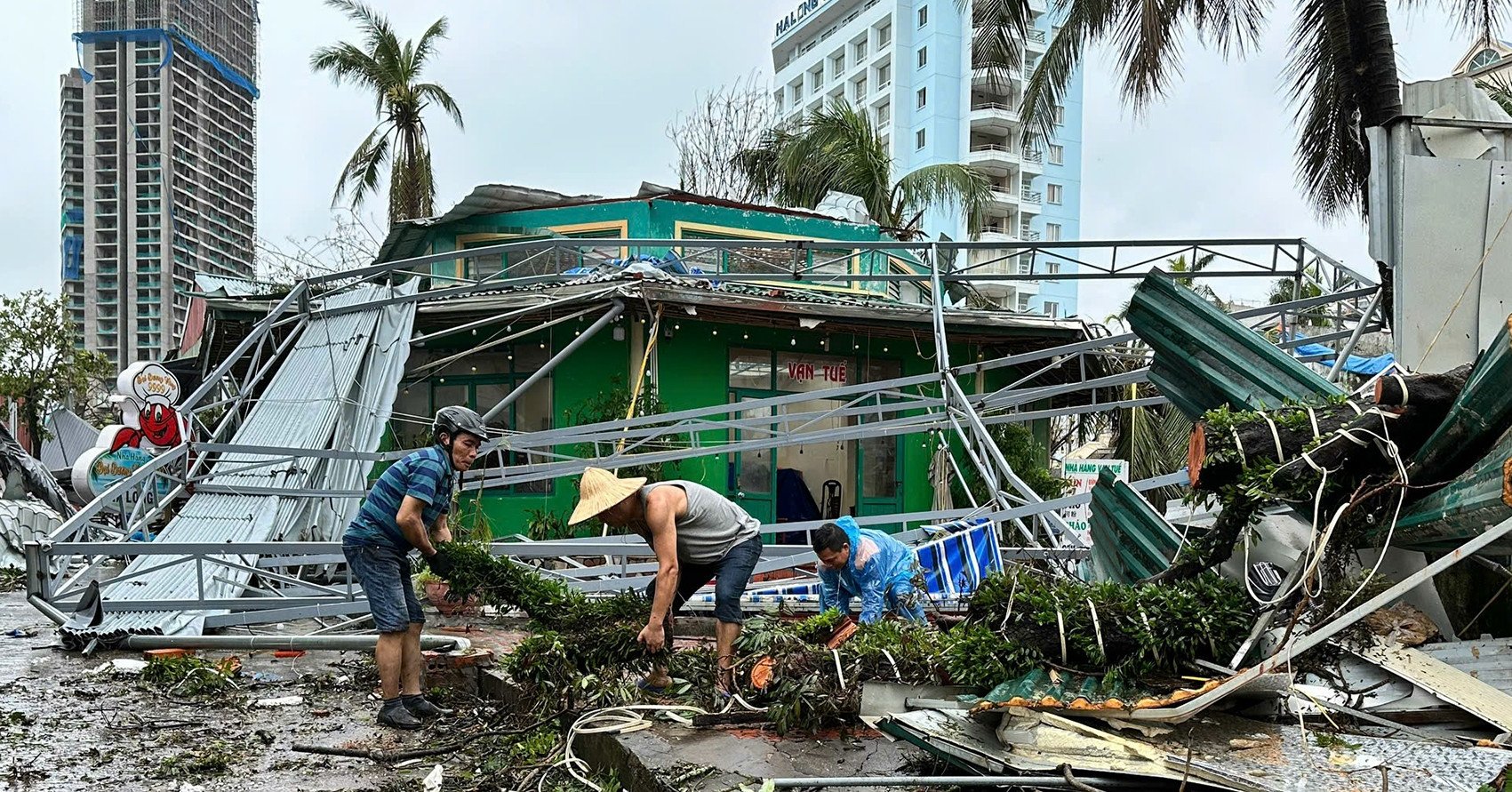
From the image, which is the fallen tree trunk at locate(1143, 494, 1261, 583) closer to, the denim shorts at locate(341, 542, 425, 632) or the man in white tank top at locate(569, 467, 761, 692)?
the man in white tank top at locate(569, 467, 761, 692)

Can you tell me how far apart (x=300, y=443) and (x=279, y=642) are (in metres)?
3.76

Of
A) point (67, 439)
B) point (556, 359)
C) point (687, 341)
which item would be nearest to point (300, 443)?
point (556, 359)

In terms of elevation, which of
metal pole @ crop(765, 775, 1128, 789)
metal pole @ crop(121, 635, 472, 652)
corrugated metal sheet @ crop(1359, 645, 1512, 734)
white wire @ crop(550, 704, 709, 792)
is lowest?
metal pole @ crop(121, 635, 472, 652)

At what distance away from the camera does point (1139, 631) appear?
455cm

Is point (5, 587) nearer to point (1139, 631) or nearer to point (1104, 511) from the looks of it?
point (1104, 511)

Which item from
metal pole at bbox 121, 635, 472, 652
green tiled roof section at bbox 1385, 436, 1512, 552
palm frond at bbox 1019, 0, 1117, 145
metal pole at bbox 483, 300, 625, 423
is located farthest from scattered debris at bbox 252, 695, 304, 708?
palm frond at bbox 1019, 0, 1117, 145

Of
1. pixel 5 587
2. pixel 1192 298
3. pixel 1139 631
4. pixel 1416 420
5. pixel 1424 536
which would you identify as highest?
pixel 1192 298

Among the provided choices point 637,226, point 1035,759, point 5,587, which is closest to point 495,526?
point 637,226

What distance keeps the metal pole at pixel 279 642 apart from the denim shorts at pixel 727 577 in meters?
2.69

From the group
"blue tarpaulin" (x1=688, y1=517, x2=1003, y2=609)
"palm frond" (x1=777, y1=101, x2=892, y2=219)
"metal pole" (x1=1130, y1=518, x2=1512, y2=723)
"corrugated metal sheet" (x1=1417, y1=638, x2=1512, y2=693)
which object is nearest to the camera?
"metal pole" (x1=1130, y1=518, x2=1512, y2=723)

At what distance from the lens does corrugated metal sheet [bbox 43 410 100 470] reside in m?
28.8

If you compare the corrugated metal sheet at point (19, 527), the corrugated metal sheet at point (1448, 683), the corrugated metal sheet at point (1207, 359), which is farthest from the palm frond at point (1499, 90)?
the corrugated metal sheet at point (19, 527)

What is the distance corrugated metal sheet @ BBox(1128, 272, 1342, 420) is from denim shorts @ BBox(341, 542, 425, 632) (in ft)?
15.6

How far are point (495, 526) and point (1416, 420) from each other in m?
12.7
